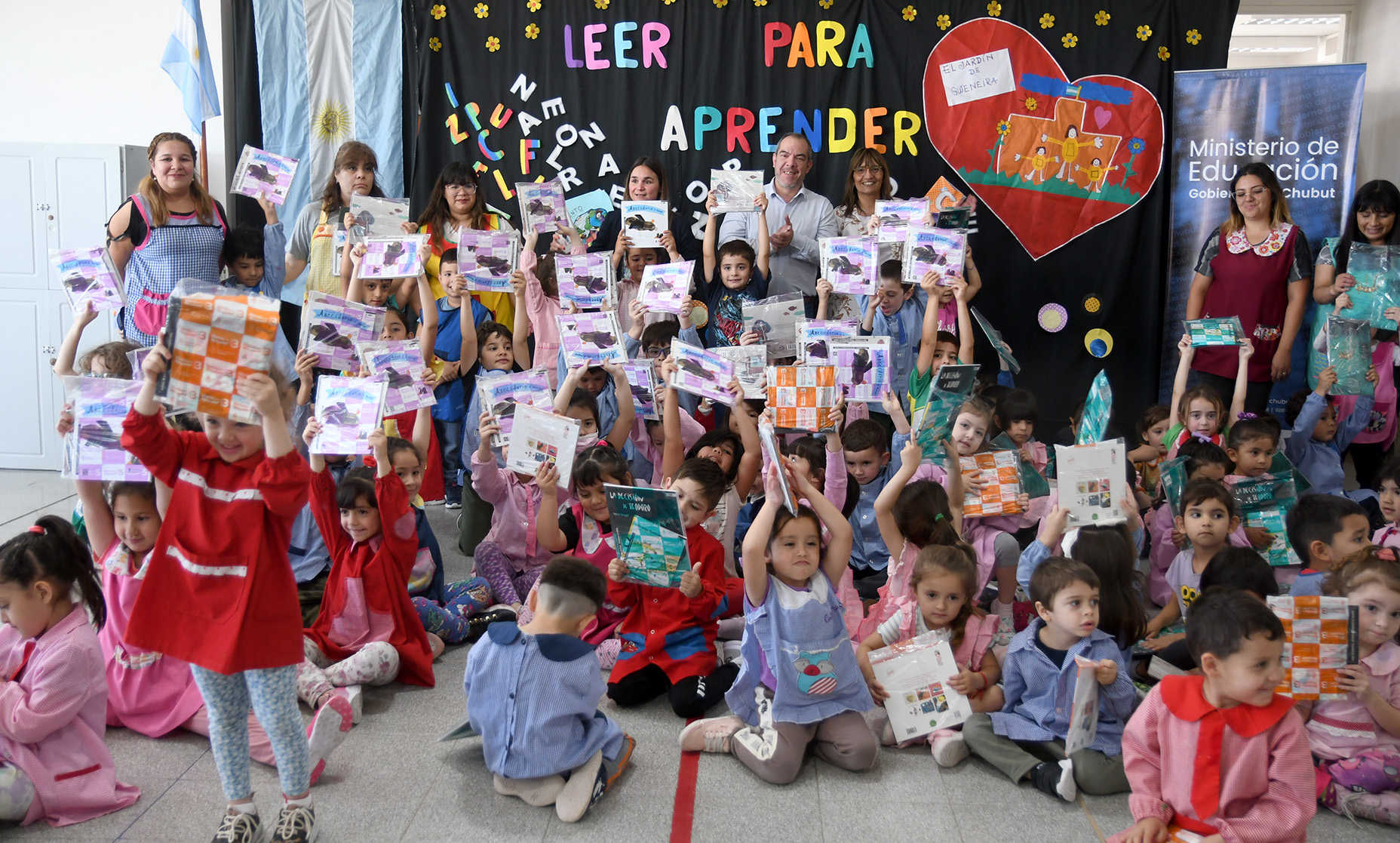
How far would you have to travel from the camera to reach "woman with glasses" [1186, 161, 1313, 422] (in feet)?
18.0

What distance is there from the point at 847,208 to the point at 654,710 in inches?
128

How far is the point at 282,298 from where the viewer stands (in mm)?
6031

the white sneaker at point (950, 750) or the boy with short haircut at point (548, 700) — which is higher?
the boy with short haircut at point (548, 700)

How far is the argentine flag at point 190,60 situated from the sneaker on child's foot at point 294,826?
449 centimetres

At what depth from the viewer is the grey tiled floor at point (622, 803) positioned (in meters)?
2.69

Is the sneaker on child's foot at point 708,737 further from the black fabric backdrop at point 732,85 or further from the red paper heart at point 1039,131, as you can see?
the red paper heart at point 1039,131

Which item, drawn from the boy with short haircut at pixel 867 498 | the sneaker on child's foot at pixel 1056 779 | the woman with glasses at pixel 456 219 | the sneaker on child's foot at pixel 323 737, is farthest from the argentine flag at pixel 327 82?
the sneaker on child's foot at pixel 1056 779

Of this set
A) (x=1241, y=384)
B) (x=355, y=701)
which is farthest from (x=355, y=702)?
(x=1241, y=384)

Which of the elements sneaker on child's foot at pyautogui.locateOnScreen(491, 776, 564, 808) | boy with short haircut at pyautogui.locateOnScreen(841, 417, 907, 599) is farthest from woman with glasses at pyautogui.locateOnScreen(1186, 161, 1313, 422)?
sneaker on child's foot at pyautogui.locateOnScreen(491, 776, 564, 808)

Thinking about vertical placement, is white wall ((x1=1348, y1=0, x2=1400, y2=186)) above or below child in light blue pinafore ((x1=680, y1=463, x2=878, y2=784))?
above

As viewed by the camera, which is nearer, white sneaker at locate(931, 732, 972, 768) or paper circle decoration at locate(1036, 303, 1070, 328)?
white sneaker at locate(931, 732, 972, 768)

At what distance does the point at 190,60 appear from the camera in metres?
5.78

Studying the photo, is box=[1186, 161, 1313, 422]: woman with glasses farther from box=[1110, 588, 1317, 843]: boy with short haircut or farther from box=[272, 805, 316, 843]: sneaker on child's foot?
box=[272, 805, 316, 843]: sneaker on child's foot

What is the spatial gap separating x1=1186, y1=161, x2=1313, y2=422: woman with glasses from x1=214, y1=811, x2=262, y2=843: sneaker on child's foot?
4.78 m
